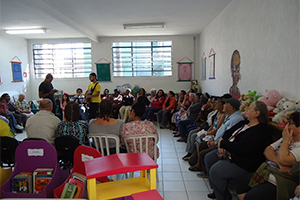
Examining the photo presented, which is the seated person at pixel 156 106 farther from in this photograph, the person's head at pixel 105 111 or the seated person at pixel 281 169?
the seated person at pixel 281 169

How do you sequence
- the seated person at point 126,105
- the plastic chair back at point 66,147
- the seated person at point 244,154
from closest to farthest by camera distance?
the seated person at point 244,154
the plastic chair back at point 66,147
the seated person at point 126,105

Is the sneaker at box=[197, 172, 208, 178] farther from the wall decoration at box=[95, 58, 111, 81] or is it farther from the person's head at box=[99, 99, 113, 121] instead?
the wall decoration at box=[95, 58, 111, 81]

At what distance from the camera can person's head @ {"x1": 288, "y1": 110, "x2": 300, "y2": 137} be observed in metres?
1.73

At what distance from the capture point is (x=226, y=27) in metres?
4.75

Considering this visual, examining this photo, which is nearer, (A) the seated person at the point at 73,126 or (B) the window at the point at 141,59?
(A) the seated person at the point at 73,126

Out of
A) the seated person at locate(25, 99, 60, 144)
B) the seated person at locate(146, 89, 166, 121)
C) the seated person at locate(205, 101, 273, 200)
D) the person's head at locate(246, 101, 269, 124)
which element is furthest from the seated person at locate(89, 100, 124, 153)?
the seated person at locate(146, 89, 166, 121)

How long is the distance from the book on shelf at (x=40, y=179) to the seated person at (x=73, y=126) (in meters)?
0.61

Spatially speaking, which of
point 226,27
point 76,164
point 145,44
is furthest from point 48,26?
point 76,164

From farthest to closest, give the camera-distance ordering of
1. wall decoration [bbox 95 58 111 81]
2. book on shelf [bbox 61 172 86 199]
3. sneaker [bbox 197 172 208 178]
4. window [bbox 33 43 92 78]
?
window [bbox 33 43 92 78]
wall decoration [bbox 95 58 111 81]
sneaker [bbox 197 172 208 178]
book on shelf [bbox 61 172 86 199]

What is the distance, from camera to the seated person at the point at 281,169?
1748mm

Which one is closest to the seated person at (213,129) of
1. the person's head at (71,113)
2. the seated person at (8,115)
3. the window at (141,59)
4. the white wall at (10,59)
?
the person's head at (71,113)

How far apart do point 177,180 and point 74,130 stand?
5.03ft

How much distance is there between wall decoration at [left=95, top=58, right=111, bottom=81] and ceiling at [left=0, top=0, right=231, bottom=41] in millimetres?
1661

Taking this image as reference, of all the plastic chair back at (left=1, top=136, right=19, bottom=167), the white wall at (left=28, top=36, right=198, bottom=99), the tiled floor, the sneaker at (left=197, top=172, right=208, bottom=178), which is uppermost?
the white wall at (left=28, top=36, right=198, bottom=99)
